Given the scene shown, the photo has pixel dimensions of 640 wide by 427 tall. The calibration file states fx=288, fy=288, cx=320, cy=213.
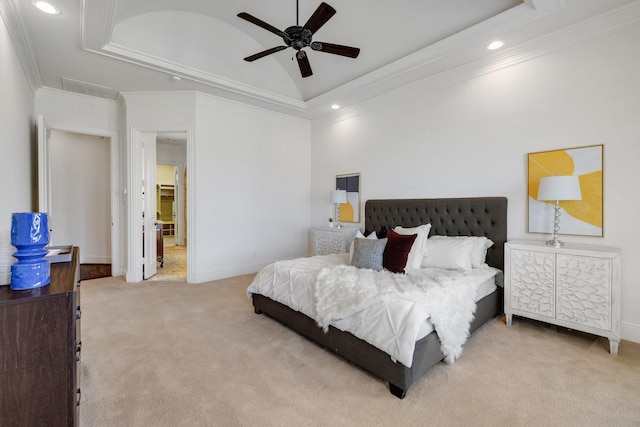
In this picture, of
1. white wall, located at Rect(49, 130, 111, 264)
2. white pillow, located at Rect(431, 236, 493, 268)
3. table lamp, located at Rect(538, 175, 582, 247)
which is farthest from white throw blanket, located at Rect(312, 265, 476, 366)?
white wall, located at Rect(49, 130, 111, 264)

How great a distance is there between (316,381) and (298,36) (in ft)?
9.16

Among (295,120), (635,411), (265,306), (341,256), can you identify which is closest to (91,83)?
(295,120)

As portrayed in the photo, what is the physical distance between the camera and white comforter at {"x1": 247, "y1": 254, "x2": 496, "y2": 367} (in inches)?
74.5

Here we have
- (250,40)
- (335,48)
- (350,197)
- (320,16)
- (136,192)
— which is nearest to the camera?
(320,16)

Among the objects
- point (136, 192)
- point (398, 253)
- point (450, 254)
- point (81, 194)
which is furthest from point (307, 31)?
point (81, 194)

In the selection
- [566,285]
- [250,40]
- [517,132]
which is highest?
[250,40]

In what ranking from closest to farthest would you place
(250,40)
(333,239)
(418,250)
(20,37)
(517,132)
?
(20,37) → (418,250) → (517,132) → (250,40) → (333,239)

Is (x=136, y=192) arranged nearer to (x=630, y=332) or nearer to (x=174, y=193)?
(x=174, y=193)

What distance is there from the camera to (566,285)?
2576 mm

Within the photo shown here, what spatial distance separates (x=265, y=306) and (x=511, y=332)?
8.14 ft

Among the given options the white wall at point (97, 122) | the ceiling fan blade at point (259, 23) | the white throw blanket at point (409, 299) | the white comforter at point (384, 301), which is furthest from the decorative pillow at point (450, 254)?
the white wall at point (97, 122)

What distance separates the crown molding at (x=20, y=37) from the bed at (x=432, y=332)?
3.34 metres

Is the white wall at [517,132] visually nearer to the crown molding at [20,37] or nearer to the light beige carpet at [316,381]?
the light beige carpet at [316,381]

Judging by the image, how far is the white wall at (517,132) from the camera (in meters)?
2.62
